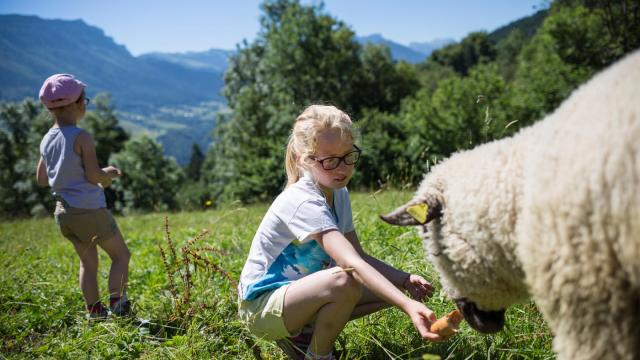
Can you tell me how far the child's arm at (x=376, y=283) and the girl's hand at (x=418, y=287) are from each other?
0.45 metres

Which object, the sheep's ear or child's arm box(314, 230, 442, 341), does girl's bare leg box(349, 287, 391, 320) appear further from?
the sheep's ear

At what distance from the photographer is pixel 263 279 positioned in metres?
2.58

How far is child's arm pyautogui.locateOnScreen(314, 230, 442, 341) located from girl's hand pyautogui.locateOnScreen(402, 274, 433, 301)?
0.45 m

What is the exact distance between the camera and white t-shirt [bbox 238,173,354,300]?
246cm

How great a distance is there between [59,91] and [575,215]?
12.4 feet

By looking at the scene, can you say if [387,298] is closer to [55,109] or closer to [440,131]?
[55,109]

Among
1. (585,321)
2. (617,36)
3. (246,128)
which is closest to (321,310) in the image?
(585,321)

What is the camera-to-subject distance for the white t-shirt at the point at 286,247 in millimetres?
2457

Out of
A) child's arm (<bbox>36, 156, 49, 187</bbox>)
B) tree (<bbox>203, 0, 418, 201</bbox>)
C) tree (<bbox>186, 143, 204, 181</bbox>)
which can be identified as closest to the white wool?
child's arm (<bbox>36, 156, 49, 187</bbox>)

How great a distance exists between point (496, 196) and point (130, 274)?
4206 mm

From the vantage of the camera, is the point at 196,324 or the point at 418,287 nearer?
the point at 418,287

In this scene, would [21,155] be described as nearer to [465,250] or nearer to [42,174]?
[42,174]

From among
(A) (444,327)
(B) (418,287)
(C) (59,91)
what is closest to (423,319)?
(A) (444,327)

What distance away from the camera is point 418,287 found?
2.67 m
